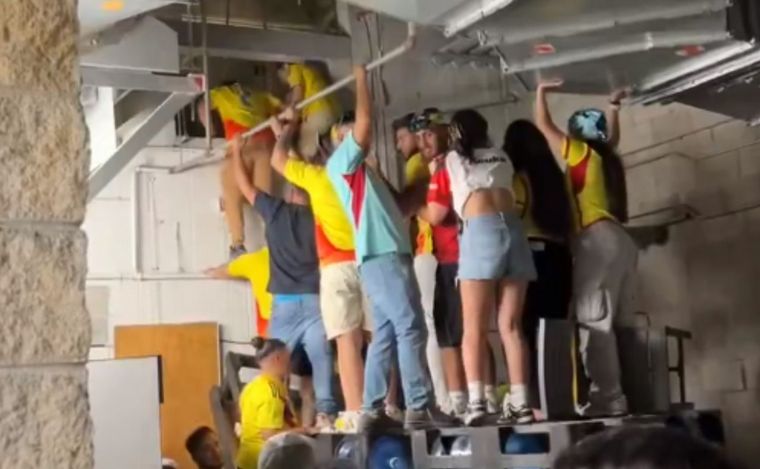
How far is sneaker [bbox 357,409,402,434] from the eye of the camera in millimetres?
4574

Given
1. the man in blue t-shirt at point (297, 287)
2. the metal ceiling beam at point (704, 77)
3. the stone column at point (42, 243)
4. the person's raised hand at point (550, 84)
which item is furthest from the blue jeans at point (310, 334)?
the stone column at point (42, 243)

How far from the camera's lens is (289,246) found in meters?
5.72

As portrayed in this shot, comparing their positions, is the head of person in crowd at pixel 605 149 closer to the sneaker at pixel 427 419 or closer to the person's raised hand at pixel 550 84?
the person's raised hand at pixel 550 84

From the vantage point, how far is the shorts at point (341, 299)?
5004mm

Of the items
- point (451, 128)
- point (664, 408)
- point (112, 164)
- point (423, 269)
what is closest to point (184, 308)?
point (112, 164)

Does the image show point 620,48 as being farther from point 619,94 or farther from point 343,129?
point 343,129

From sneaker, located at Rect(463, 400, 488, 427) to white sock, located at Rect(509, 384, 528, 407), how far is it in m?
0.11

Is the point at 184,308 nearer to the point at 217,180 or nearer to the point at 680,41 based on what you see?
the point at 217,180

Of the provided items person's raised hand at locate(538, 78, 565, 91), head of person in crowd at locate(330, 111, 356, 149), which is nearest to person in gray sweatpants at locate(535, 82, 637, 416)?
person's raised hand at locate(538, 78, 565, 91)

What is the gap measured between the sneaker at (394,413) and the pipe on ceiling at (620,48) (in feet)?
5.18

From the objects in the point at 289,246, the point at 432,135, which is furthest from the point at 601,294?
the point at 289,246

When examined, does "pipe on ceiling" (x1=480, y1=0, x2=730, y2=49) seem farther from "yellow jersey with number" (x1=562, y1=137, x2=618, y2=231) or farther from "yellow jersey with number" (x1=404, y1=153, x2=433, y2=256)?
"yellow jersey with number" (x1=404, y1=153, x2=433, y2=256)

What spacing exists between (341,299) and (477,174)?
37.3 inches

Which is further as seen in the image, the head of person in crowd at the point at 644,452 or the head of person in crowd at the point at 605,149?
the head of person in crowd at the point at 605,149
